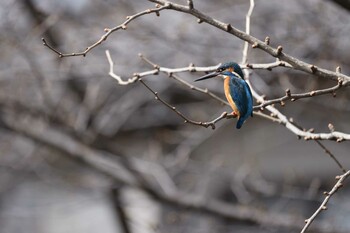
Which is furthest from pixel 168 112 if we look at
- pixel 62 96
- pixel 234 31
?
pixel 234 31

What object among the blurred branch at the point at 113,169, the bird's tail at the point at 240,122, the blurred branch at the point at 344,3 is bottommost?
the bird's tail at the point at 240,122

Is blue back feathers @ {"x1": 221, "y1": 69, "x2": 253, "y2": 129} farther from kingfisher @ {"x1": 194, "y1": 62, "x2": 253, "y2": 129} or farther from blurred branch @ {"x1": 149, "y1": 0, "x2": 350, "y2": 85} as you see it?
blurred branch @ {"x1": 149, "y1": 0, "x2": 350, "y2": 85}

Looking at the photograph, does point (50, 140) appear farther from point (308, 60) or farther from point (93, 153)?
point (308, 60)

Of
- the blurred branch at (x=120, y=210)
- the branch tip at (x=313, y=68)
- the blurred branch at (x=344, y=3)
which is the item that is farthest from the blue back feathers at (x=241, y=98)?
the blurred branch at (x=120, y=210)

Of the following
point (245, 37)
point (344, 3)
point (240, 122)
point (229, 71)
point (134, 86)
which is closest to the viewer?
point (240, 122)

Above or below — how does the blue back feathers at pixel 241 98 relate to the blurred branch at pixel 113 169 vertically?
below

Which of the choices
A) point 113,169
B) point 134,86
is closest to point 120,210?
point 113,169

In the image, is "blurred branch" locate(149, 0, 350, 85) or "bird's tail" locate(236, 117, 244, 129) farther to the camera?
"blurred branch" locate(149, 0, 350, 85)

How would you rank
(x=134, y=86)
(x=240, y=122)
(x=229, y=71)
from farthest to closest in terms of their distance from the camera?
(x=134, y=86)
(x=229, y=71)
(x=240, y=122)

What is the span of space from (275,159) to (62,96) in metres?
3.72

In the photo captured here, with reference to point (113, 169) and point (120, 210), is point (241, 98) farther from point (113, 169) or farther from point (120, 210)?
point (113, 169)

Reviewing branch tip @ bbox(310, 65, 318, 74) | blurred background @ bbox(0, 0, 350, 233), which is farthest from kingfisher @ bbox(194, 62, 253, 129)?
blurred background @ bbox(0, 0, 350, 233)

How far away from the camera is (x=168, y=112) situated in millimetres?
8469

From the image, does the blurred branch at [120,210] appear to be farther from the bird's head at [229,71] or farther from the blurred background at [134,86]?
the bird's head at [229,71]
